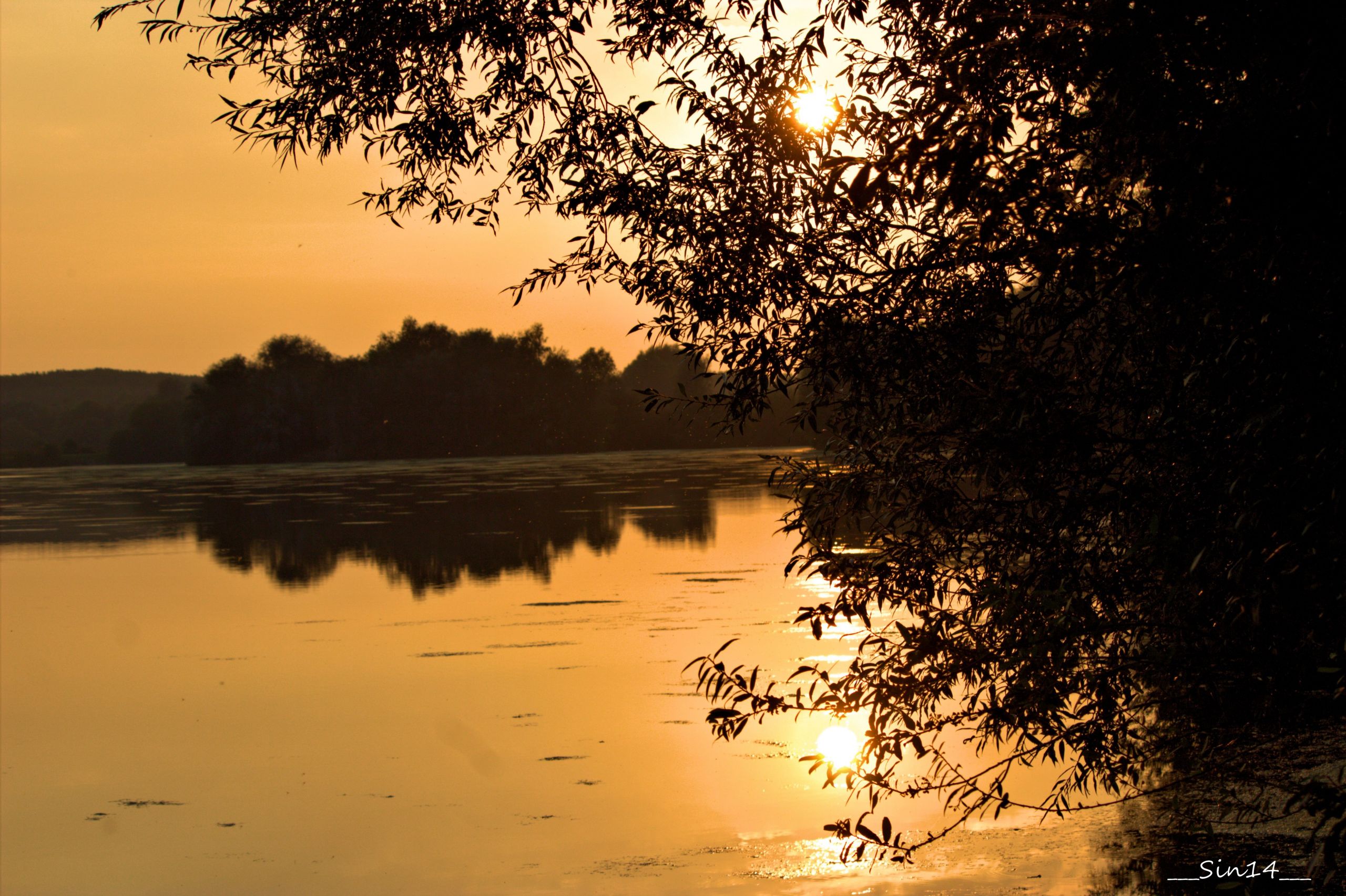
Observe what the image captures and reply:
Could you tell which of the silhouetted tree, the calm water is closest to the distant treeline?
the silhouetted tree

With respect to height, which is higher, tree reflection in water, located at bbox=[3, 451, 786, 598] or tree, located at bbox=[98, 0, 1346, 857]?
tree, located at bbox=[98, 0, 1346, 857]

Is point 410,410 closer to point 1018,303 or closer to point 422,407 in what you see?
point 422,407

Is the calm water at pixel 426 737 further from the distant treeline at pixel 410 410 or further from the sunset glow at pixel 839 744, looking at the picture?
the distant treeline at pixel 410 410

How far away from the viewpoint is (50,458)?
314 ft

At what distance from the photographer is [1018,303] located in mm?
4586

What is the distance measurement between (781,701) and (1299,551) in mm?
2005

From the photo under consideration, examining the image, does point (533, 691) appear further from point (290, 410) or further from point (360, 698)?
point (290, 410)

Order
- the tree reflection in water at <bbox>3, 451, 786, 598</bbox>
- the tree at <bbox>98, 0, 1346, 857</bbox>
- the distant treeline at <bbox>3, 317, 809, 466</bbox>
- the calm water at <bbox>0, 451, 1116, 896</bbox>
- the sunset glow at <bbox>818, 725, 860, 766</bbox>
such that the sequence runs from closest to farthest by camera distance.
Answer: the tree at <bbox>98, 0, 1346, 857</bbox> < the calm water at <bbox>0, 451, 1116, 896</bbox> < the sunset glow at <bbox>818, 725, 860, 766</bbox> < the tree reflection in water at <bbox>3, 451, 786, 598</bbox> < the distant treeline at <bbox>3, 317, 809, 466</bbox>

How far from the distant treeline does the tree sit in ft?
239

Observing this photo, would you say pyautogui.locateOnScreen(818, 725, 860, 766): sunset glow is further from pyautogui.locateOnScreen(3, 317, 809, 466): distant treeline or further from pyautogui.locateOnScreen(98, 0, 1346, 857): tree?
pyautogui.locateOnScreen(3, 317, 809, 466): distant treeline

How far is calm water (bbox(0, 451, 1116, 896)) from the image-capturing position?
6184mm

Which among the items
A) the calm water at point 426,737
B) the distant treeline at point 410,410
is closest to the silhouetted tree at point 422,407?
the distant treeline at point 410,410

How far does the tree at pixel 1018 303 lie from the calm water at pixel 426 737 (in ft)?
5.27

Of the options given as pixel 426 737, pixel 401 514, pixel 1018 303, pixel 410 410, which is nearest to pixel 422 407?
pixel 410 410
